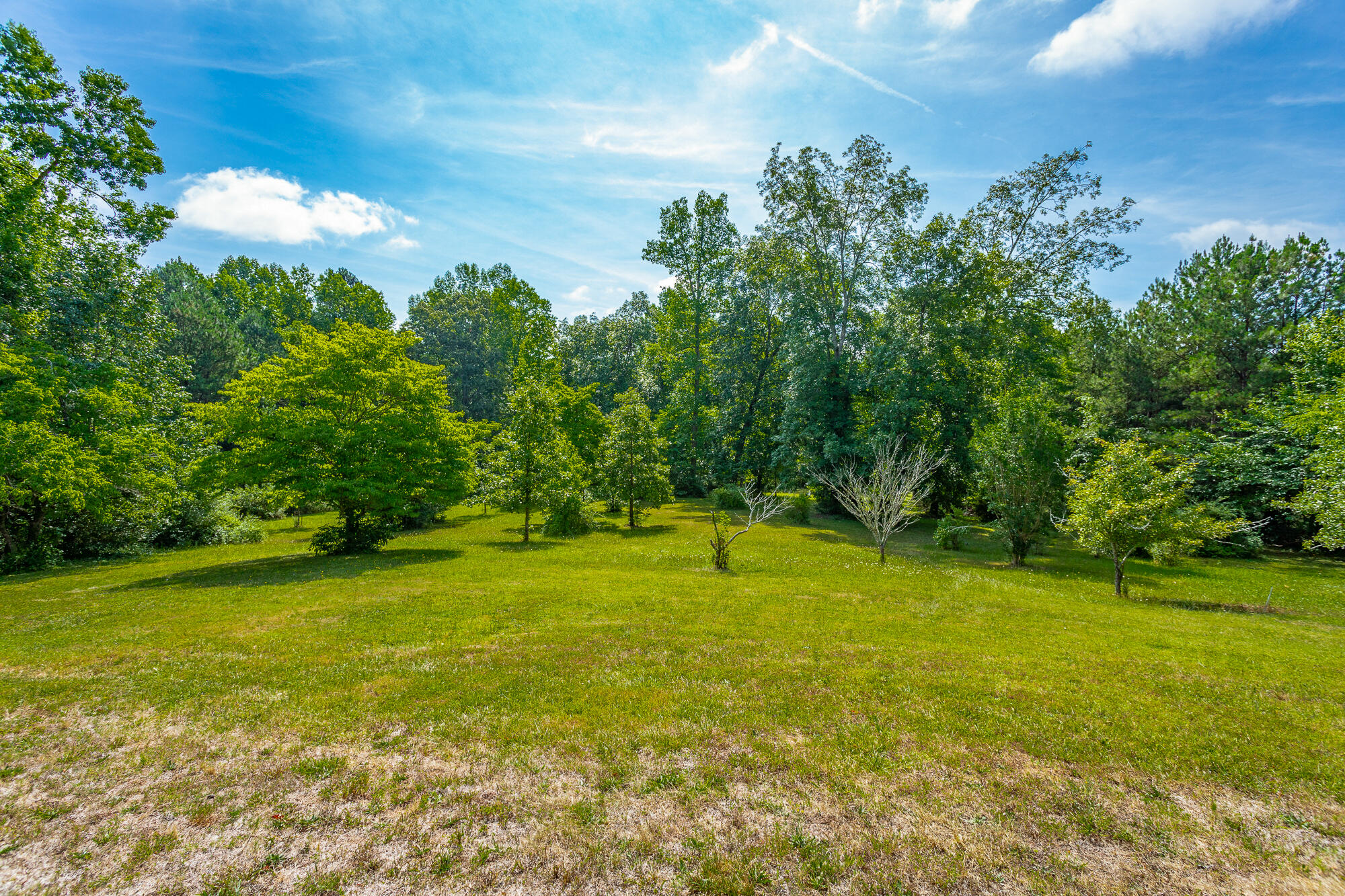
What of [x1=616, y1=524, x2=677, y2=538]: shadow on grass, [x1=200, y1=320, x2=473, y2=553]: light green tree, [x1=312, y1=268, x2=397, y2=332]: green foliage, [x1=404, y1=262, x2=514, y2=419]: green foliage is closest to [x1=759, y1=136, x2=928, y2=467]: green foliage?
[x1=616, y1=524, x2=677, y2=538]: shadow on grass

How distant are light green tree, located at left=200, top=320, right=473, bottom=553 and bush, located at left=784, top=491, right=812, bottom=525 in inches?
891

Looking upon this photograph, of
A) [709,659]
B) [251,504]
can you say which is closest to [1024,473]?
[709,659]

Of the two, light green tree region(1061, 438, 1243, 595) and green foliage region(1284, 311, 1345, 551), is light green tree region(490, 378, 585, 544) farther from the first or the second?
green foliage region(1284, 311, 1345, 551)

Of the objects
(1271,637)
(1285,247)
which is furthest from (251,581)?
(1285,247)

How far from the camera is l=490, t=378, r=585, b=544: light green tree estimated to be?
1056 inches

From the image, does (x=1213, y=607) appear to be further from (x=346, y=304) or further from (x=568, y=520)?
(x=346, y=304)

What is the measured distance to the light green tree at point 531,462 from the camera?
26.8 meters

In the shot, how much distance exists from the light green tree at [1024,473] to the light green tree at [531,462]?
21415mm

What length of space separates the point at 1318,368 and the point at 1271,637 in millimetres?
17632

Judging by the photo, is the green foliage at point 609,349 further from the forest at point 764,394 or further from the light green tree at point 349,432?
the light green tree at point 349,432

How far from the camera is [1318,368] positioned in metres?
21.3

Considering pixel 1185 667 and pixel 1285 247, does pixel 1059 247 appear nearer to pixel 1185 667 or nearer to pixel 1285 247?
pixel 1285 247

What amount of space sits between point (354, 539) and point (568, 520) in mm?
10611

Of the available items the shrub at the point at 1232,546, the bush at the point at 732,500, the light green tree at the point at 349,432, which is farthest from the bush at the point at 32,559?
the shrub at the point at 1232,546
